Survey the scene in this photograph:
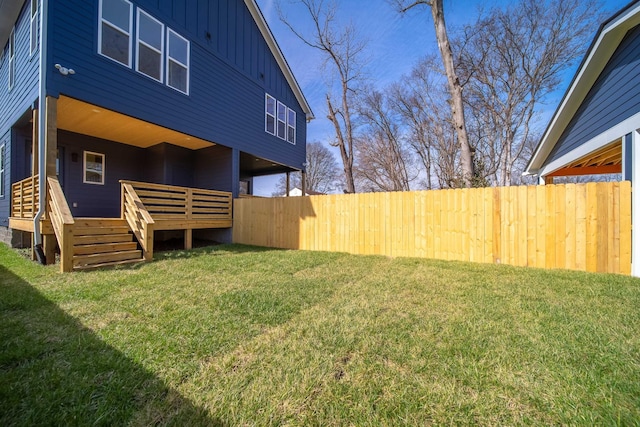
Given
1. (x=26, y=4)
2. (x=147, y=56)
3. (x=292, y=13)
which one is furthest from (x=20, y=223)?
(x=292, y=13)

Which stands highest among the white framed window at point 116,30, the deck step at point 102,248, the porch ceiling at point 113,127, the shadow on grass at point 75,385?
the white framed window at point 116,30

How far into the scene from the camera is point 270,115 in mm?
11469

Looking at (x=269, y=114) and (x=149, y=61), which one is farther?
(x=269, y=114)

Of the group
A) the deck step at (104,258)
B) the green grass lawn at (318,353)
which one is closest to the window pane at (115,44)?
the deck step at (104,258)

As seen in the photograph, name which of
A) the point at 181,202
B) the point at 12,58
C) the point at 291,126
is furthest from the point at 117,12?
the point at 291,126

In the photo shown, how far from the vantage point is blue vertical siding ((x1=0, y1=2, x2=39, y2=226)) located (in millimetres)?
6277

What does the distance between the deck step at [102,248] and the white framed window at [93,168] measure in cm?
419

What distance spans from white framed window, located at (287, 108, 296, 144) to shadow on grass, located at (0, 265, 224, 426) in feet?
36.4

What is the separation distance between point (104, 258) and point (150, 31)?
6.26 metres

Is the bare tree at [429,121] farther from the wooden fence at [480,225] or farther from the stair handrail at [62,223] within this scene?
the stair handrail at [62,223]

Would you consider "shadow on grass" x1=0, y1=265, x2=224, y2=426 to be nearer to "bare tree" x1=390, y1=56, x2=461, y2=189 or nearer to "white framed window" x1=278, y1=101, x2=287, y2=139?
"white framed window" x1=278, y1=101, x2=287, y2=139

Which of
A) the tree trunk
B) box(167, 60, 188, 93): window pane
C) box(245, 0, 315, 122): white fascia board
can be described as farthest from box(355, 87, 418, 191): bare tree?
box(167, 60, 188, 93): window pane

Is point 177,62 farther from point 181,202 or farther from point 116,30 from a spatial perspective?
point 181,202

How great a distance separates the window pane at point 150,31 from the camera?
7.16m
